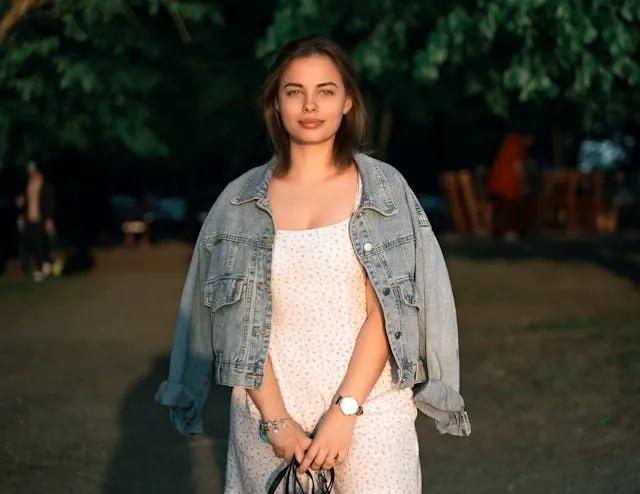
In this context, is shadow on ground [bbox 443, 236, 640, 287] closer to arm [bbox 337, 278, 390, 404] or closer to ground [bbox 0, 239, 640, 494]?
ground [bbox 0, 239, 640, 494]

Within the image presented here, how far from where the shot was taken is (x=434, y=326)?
11.3ft

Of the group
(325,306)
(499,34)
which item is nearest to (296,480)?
(325,306)

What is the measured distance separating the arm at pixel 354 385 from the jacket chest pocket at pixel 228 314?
10.7 inches

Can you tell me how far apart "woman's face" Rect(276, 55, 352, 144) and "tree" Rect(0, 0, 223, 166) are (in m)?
8.34

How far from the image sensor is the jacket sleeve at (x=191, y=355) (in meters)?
3.59

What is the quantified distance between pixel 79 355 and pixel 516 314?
16.0ft

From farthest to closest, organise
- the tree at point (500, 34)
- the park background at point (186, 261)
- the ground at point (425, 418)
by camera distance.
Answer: the tree at point (500, 34) < the park background at point (186, 261) < the ground at point (425, 418)

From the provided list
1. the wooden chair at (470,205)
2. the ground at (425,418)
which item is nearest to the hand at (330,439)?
the ground at (425,418)

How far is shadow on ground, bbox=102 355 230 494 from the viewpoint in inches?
273

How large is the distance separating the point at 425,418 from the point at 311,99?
5321 mm

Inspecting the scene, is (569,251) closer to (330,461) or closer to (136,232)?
(136,232)

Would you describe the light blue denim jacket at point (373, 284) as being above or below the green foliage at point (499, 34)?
below

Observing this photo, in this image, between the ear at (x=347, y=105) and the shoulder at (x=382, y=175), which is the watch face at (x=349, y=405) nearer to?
the shoulder at (x=382, y=175)

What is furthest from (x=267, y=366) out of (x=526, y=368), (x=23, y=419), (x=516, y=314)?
(x=516, y=314)
